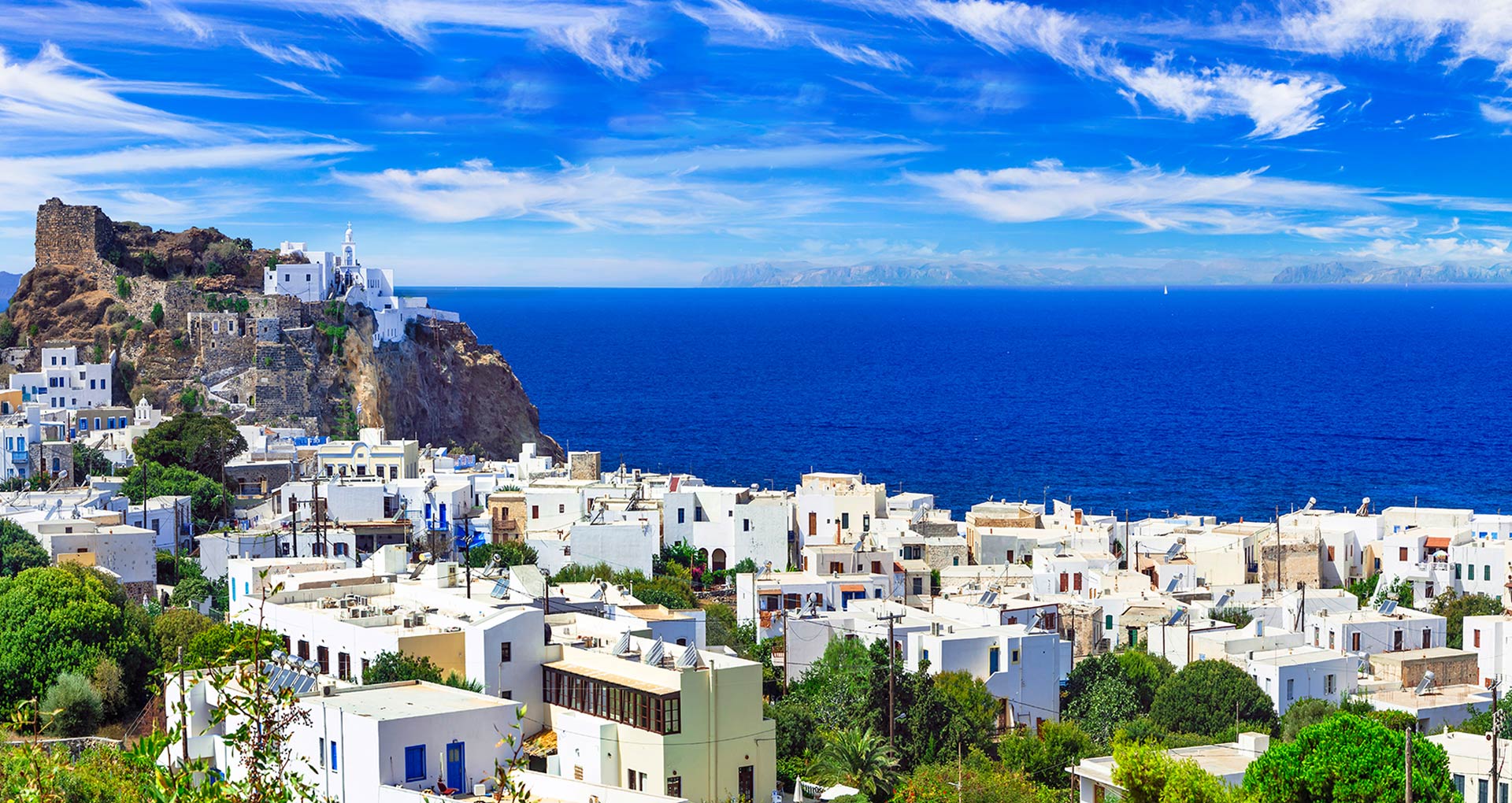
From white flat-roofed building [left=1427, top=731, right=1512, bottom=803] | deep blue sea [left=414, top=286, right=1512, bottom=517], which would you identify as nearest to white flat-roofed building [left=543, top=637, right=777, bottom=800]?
white flat-roofed building [left=1427, top=731, right=1512, bottom=803]

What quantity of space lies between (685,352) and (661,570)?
118 m

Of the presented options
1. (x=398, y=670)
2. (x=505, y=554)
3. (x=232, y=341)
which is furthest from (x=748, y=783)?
(x=232, y=341)

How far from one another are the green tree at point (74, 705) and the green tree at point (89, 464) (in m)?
24.8

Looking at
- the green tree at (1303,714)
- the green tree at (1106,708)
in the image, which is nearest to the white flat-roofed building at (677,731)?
the green tree at (1106,708)

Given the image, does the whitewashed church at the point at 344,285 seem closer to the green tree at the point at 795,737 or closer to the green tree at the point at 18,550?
the green tree at the point at 18,550

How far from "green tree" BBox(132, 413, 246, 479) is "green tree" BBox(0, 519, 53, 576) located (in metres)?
12.1

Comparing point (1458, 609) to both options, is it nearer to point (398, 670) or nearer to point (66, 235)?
point (398, 670)

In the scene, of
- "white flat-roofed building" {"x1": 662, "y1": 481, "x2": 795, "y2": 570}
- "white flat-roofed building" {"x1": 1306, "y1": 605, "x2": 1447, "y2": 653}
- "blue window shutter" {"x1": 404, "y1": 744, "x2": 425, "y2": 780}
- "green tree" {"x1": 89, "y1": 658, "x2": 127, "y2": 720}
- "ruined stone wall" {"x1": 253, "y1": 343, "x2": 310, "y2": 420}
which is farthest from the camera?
"ruined stone wall" {"x1": 253, "y1": 343, "x2": 310, "y2": 420}

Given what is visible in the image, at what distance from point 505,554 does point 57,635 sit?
1408 cm

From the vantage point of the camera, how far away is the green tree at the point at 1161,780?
18.1m

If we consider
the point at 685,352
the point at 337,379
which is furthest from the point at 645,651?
the point at 685,352

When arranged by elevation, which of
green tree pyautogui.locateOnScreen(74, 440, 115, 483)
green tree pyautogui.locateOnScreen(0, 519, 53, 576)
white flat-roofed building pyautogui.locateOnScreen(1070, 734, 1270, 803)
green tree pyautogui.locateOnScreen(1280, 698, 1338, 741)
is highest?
green tree pyautogui.locateOnScreen(74, 440, 115, 483)

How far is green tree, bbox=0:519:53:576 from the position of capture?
31375 mm

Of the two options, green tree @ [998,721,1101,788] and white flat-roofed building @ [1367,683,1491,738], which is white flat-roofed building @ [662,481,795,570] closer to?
white flat-roofed building @ [1367,683,1491,738]
